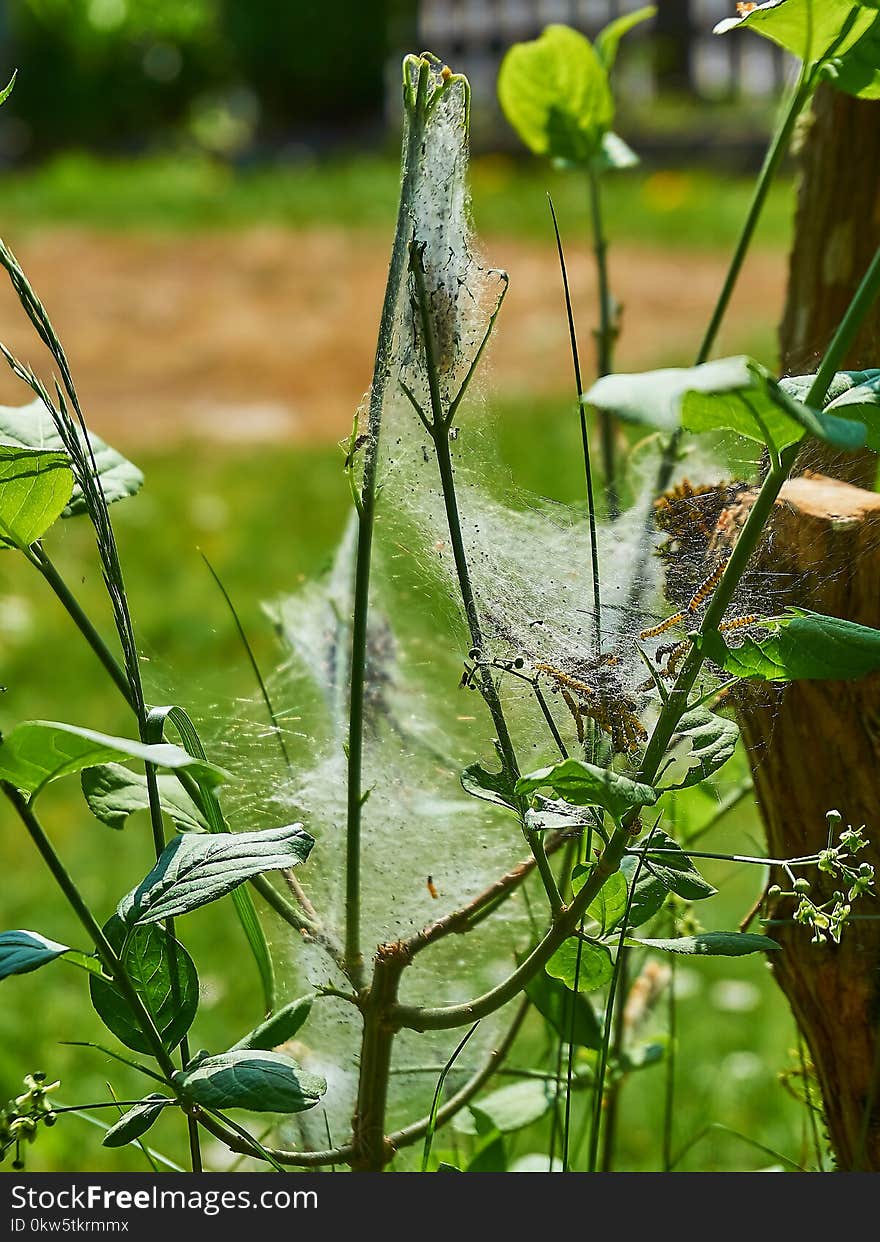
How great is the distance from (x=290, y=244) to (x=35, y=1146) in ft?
18.9

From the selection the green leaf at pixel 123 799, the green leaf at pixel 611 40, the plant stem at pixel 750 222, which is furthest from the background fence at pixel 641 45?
the green leaf at pixel 123 799

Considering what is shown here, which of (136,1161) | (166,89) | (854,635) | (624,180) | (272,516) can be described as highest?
(166,89)

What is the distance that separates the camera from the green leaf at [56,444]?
81 cm

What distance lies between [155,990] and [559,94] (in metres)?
0.68

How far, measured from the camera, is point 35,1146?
1.65 meters

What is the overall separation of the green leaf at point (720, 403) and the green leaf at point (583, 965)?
0.33 m

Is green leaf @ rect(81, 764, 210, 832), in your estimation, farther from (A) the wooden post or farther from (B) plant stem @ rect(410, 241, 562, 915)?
(A) the wooden post

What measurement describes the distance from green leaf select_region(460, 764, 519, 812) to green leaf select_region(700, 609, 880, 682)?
0.42ft

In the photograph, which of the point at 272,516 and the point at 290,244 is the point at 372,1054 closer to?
the point at 272,516

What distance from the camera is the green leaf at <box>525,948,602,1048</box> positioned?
0.89m

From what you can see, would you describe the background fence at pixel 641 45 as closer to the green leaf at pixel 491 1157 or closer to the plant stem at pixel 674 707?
the green leaf at pixel 491 1157

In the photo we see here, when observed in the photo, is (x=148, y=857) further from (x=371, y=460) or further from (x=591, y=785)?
(x=591, y=785)

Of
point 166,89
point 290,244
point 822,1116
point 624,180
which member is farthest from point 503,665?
point 166,89

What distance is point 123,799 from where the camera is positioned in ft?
2.60
